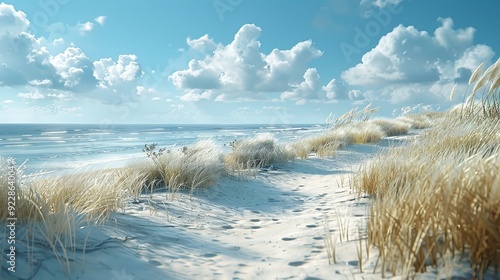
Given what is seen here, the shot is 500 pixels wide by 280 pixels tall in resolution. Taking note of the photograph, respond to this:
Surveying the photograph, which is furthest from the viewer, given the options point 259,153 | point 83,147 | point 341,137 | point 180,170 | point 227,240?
point 83,147

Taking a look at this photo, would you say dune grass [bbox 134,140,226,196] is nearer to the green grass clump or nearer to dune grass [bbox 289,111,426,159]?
the green grass clump

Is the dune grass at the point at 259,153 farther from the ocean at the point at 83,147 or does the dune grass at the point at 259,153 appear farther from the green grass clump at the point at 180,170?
the green grass clump at the point at 180,170

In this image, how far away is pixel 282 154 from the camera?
8.91m

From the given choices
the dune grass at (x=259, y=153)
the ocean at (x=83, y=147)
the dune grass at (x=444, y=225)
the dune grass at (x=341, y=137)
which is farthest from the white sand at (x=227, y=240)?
the dune grass at (x=341, y=137)

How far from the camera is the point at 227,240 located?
3.46 metres

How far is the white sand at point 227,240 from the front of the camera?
2471 millimetres

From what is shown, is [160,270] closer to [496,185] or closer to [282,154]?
[496,185]

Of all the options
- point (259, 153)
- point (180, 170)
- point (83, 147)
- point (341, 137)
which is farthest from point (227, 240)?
point (83, 147)

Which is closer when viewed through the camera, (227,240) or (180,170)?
(227,240)

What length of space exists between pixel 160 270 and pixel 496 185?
7.67 ft

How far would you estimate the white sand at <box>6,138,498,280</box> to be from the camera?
2.47 metres

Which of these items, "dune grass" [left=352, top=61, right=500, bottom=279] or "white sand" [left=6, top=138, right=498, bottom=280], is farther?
"white sand" [left=6, top=138, right=498, bottom=280]

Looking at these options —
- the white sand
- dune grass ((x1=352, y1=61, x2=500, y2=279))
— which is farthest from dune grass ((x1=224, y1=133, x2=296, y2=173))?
dune grass ((x1=352, y1=61, x2=500, y2=279))

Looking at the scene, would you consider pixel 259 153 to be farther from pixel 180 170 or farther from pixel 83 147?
pixel 83 147
